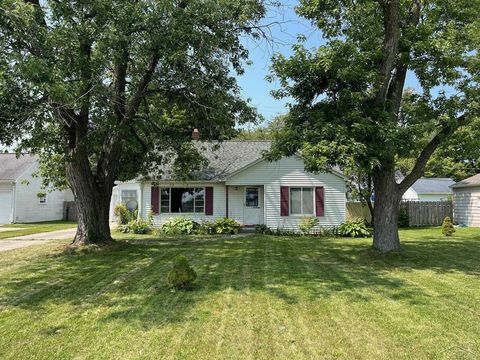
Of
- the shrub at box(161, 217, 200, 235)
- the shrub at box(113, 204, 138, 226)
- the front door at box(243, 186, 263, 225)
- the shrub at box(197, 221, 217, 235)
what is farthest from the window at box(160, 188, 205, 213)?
the front door at box(243, 186, 263, 225)

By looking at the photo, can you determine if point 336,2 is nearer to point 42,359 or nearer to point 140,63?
point 140,63

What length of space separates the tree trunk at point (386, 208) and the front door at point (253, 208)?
33.4ft

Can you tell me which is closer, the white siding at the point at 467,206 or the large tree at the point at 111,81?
the large tree at the point at 111,81

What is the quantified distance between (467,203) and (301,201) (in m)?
11.8

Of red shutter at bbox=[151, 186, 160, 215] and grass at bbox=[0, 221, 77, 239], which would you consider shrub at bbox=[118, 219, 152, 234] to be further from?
grass at bbox=[0, 221, 77, 239]

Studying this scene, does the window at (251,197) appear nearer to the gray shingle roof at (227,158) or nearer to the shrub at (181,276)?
the gray shingle roof at (227,158)

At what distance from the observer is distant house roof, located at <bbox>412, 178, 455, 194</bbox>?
35281mm

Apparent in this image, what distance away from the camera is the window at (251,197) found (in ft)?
70.8

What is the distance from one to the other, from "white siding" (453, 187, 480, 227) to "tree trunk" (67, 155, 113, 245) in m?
21.1

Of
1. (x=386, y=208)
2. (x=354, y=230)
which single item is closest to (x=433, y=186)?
(x=354, y=230)

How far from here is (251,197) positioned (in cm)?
2167

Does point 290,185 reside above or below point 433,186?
below

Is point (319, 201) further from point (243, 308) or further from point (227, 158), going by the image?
point (243, 308)

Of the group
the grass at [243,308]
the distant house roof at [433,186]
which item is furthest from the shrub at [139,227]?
the distant house roof at [433,186]
